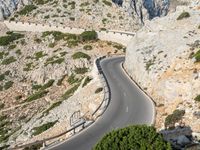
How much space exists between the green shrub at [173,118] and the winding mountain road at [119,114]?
273 centimetres

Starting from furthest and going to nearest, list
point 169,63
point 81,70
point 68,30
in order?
1. point 68,30
2. point 81,70
3. point 169,63

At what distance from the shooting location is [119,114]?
42781mm

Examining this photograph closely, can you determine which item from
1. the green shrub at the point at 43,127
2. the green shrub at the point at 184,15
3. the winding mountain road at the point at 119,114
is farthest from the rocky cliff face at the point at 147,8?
the green shrub at the point at 43,127

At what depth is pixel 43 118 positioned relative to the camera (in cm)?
5262

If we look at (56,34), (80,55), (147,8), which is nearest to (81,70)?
(80,55)

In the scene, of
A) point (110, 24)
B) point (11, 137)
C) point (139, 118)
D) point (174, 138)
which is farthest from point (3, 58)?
point (174, 138)

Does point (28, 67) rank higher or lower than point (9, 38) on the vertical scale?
lower

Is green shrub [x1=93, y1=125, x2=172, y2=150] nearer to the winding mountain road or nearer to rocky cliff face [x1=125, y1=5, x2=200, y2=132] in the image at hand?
the winding mountain road

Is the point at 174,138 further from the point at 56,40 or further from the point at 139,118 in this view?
the point at 56,40

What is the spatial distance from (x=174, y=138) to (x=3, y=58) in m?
63.0

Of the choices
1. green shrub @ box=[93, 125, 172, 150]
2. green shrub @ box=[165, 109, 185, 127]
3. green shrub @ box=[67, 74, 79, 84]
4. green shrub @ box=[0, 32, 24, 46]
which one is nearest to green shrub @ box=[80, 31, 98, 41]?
green shrub @ box=[0, 32, 24, 46]

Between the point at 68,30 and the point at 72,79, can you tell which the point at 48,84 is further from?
the point at 68,30

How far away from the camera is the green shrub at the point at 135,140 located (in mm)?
24834

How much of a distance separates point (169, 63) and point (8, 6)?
248 feet
